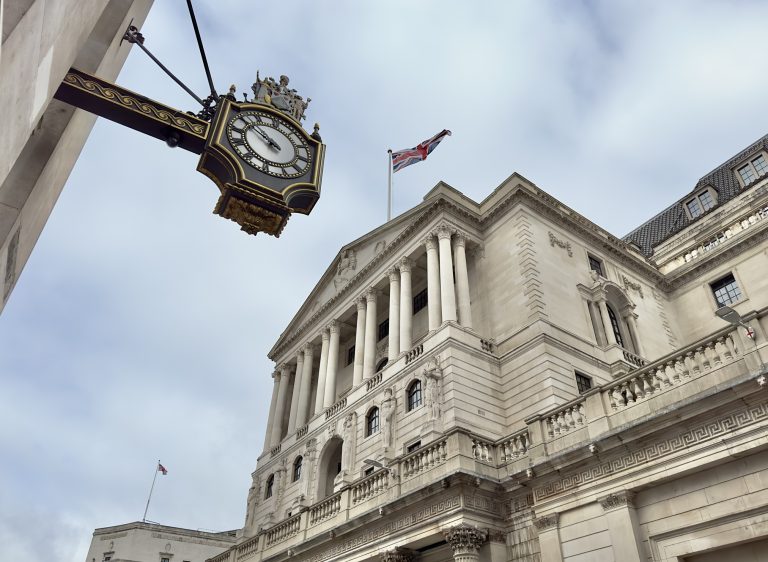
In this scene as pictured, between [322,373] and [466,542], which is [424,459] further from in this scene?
[322,373]

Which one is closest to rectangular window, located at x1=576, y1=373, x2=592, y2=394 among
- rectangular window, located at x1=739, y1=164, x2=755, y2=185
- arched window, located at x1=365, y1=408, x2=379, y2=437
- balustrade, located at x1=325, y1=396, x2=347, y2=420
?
arched window, located at x1=365, y1=408, x2=379, y2=437

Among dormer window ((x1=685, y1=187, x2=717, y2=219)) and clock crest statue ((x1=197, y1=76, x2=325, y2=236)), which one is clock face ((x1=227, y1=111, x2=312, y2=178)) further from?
dormer window ((x1=685, y1=187, x2=717, y2=219))

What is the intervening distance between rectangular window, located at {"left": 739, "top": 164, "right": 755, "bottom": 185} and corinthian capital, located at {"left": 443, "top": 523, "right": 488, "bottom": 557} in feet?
110

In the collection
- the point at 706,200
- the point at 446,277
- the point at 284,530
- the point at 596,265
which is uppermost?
the point at 706,200

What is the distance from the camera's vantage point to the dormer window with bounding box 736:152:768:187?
3888 cm

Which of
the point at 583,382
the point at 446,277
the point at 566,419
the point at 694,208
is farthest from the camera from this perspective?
the point at 694,208

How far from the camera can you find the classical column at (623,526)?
14469 mm

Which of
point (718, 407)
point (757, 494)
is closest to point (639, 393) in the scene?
point (718, 407)

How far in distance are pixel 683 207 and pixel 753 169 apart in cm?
553

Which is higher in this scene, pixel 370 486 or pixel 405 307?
pixel 405 307

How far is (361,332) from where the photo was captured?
3434 centimetres

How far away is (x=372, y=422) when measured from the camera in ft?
98.0

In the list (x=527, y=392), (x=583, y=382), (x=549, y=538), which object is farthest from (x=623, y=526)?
(x=583, y=382)

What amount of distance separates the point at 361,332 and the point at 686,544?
2233cm
